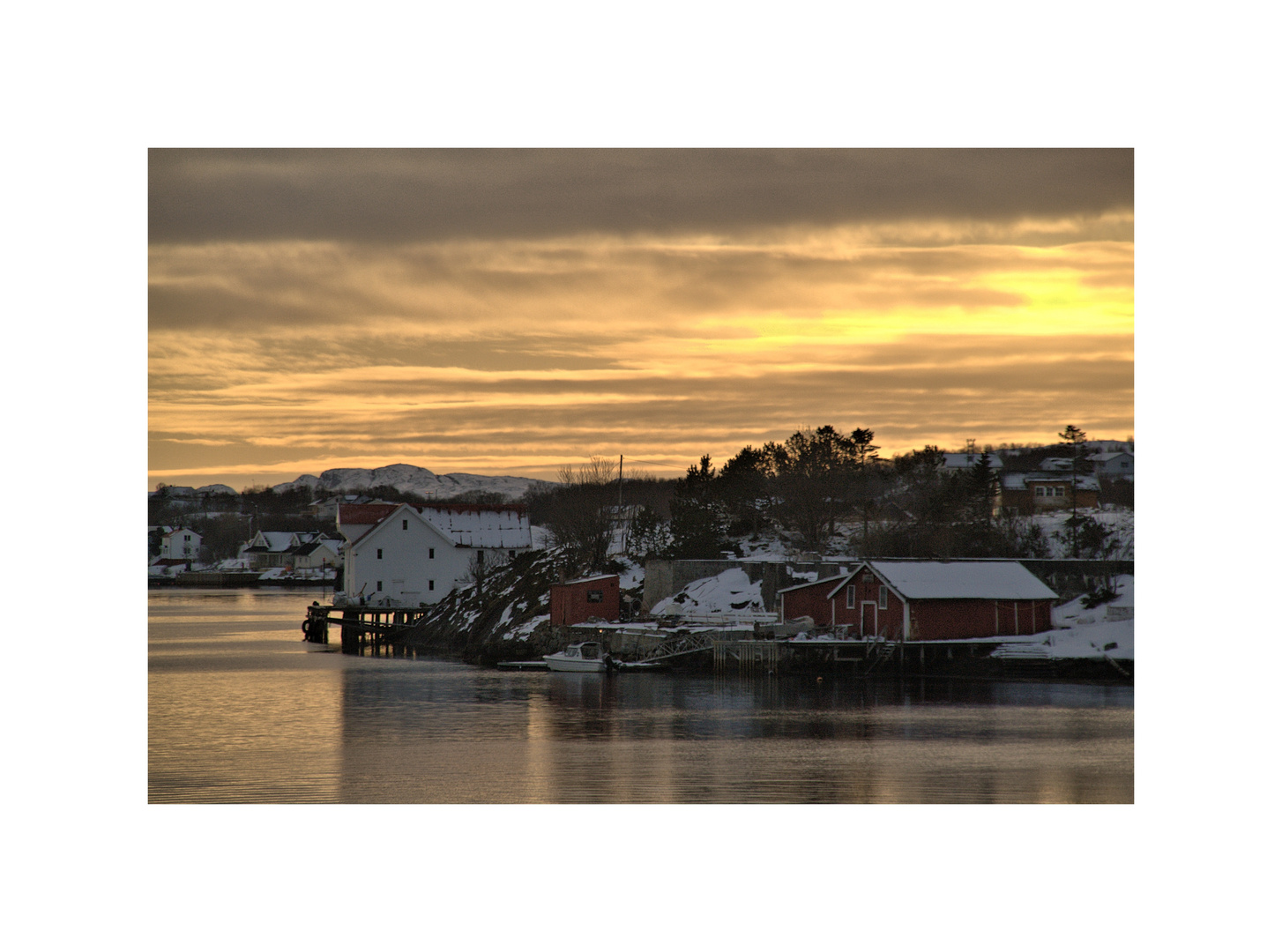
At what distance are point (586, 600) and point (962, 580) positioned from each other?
979cm

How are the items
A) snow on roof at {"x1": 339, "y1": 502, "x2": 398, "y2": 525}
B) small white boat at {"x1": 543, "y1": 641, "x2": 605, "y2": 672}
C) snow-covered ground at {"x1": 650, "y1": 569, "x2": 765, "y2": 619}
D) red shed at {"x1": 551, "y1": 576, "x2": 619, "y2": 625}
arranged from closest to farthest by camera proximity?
1. small white boat at {"x1": 543, "y1": 641, "x2": 605, "y2": 672}
2. snow-covered ground at {"x1": 650, "y1": 569, "x2": 765, "y2": 619}
3. red shed at {"x1": 551, "y1": 576, "x2": 619, "y2": 625}
4. snow on roof at {"x1": 339, "y1": 502, "x2": 398, "y2": 525}

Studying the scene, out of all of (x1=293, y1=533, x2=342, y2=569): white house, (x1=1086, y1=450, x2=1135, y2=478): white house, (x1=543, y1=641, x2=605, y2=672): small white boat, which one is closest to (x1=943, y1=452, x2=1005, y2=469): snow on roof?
(x1=1086, y1=450, x2=1135, y2=478): white house

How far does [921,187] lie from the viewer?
11.1 m

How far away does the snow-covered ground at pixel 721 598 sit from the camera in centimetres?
2759

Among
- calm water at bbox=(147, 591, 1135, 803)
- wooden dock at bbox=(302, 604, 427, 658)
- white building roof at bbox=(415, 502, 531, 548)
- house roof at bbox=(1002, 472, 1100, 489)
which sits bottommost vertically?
wooden dock at bbox=(302, 604, 427, 658)

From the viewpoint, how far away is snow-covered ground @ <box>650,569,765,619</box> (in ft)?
90.5

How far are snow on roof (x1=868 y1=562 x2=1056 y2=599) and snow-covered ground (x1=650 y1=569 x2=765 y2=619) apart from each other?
11.7ft

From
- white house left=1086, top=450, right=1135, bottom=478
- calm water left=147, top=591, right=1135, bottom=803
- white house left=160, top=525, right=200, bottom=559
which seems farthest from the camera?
white house left=160, top=525, right=200, bottom=559

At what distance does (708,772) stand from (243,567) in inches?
1853

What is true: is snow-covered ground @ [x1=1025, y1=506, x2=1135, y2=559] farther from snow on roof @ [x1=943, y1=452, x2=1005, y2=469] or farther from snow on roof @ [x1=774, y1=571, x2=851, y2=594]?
snow on roof @ [x1=774, y1=571, x2=851, y2=594]

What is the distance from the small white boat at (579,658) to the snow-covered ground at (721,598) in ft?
6.47

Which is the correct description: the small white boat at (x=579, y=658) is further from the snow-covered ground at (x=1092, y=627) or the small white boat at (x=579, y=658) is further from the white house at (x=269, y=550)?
the white house at (x=269, y=550)

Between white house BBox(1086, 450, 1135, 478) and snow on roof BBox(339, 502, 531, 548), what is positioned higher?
white house BBox(1086, 450, 1135, 478)

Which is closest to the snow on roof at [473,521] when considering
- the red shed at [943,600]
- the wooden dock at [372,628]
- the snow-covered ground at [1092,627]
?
the wooden dock at [372,628]
